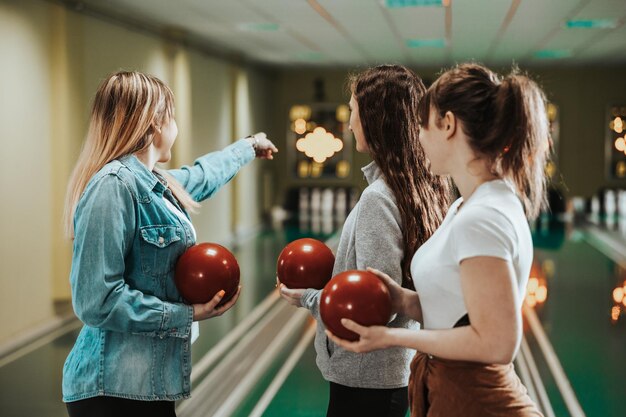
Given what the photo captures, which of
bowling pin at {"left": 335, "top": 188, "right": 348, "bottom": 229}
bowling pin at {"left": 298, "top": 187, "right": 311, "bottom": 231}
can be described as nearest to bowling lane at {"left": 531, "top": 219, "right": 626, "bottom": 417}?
bowling pin at {"left": 335, "top": 188, "right": 348, "bottom": 229}

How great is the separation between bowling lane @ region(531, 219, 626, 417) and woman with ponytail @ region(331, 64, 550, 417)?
2620 mm

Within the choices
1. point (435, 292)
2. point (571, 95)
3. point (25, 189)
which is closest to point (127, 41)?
point (25, 189)

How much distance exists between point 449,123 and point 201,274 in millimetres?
756

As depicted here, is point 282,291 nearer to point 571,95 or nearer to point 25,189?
point 25,189

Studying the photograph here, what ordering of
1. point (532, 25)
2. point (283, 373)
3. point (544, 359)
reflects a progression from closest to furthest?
point (283, 373)
point (544, 359)
point (532, 25)

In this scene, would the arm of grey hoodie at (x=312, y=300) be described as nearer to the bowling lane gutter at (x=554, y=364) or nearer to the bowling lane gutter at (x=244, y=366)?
the bowling lane gutter at (x=244, y=366)

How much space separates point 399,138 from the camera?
6.28ft

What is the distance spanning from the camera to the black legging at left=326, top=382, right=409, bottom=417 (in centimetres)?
189

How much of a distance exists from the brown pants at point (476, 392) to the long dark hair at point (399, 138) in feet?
1.27

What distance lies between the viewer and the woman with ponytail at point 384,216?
1.84 m

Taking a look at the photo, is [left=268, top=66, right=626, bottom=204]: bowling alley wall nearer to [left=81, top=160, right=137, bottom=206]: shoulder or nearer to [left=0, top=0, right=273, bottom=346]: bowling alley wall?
[left=0, top=0, right=273, bottom=346]: bowling alley wall

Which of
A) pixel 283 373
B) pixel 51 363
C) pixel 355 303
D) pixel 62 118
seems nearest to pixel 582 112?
pixel 62 118

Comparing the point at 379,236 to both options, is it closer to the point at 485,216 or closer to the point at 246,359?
the point at 485,216

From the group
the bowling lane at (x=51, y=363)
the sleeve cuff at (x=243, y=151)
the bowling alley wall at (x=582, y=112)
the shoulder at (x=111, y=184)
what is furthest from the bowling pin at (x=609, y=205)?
the shoulder at (x=111, y=184)
